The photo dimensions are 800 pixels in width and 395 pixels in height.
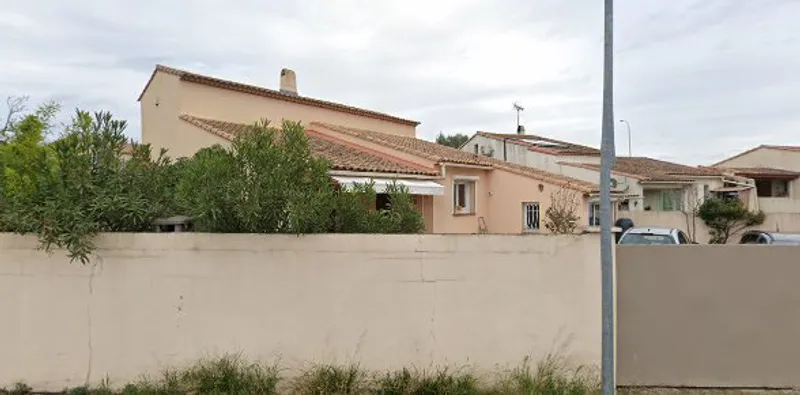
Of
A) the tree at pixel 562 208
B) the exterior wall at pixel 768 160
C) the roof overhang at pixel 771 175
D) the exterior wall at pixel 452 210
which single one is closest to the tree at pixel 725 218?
the tree at pixel 562 208

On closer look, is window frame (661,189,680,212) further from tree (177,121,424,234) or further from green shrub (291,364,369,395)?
green shrub (291,364,369,395)

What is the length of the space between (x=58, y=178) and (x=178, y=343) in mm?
2513

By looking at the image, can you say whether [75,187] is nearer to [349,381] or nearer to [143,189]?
[143,189]

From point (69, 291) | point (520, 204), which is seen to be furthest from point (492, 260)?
point (520, 204)

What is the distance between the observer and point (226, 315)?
21.5ft

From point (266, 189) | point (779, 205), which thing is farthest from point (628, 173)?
point (266, 189)

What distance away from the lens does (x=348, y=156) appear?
18.0 metres

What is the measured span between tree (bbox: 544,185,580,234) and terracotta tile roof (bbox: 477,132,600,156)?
480 inches

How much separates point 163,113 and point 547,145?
989 inches

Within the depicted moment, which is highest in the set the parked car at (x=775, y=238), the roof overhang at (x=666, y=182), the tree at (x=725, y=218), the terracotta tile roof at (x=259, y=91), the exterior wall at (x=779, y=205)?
the terracotta tile roof at (x=259, y=91)

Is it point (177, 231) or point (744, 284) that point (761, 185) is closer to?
point (744, 284)

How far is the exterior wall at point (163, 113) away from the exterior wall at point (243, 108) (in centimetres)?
51

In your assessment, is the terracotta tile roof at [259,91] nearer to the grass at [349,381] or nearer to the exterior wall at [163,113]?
the exterior wall at [163,113]

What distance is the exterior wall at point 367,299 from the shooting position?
647 cm
